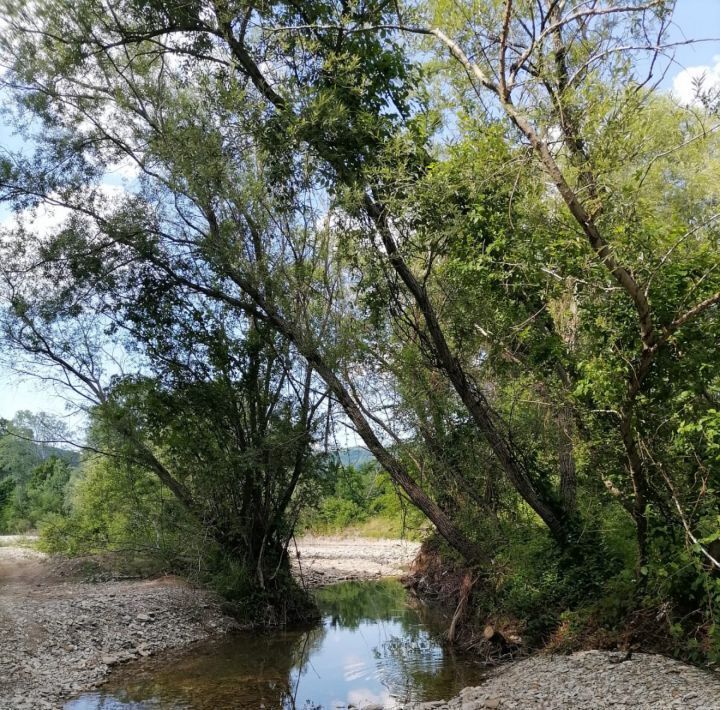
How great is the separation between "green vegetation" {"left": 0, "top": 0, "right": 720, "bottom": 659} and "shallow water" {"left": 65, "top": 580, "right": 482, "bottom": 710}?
1363mm

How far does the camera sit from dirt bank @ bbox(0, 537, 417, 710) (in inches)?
368

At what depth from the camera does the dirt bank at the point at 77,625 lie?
935 centimetres

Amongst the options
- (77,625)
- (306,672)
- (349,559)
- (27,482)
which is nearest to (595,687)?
(306,672)

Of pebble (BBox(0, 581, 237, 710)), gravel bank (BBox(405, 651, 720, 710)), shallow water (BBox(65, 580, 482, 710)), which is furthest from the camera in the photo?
pebble (BBox(0, 581, 237, 710))

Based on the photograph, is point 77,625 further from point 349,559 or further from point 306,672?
point 349,559

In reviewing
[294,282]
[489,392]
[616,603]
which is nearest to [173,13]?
[294,282]

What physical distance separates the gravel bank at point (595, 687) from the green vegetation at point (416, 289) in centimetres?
62

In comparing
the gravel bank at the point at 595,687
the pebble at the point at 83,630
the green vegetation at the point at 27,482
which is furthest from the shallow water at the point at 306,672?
the green vegetation at the point at 27,482

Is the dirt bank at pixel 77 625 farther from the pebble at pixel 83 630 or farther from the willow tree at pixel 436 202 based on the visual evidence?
the willow tree at pixel 436 202

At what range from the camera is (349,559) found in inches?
1037

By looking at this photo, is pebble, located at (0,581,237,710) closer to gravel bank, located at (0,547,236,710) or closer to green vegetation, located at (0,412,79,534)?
gravel bank, located at (0,547,236,710)

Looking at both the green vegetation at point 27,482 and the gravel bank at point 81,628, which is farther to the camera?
the green vegetation at point 27,482

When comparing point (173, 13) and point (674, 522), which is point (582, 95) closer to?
point (674, 522)

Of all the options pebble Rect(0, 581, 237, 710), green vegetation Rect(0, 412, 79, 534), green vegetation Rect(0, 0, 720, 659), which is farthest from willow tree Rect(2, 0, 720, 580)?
green vegetation Rect(0, 412, 79, 534)
